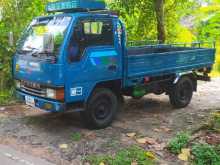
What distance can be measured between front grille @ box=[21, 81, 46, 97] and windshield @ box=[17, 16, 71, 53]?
0.60 m

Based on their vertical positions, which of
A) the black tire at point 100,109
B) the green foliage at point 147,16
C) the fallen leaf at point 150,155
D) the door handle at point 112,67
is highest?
the green foliage at point 147,16

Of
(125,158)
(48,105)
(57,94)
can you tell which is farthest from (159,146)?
(48,105)

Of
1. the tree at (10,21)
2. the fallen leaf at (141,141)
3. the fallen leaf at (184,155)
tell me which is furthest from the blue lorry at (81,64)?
the tree at (10,21)

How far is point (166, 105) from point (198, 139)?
2899 millimetres

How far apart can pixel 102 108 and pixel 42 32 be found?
177 cm

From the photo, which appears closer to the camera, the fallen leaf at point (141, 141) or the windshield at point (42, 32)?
the fallen leaf at point (141, 141)

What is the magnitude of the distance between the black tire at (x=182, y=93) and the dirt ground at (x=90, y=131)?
177mm

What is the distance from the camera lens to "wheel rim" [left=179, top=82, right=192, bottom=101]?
8887 millimetres

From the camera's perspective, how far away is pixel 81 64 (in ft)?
21.6

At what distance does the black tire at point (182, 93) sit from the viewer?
28.5ft

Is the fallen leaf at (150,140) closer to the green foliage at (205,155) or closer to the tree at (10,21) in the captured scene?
the green foliage at (205,155)

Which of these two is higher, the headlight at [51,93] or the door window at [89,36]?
the door window at [89,36]

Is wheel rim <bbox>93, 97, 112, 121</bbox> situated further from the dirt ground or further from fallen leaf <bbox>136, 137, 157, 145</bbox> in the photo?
fallen leaf <bbox>136, 137, 157, 145</bbox>

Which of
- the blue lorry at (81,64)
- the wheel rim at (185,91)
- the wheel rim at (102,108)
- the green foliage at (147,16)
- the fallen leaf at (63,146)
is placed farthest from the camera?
the green foliage at (147,16)
